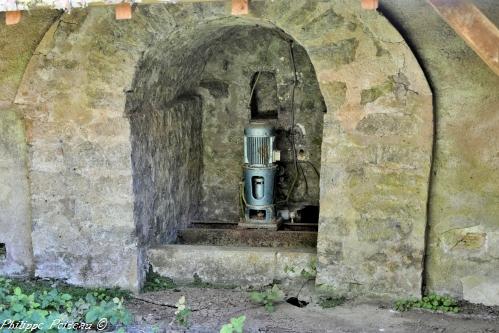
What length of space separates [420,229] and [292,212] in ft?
4.96

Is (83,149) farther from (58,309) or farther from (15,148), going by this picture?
(58,309)

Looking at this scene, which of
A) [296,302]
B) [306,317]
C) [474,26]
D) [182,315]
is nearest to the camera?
[474,26]

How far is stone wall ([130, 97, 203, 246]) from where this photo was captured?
4.96 m

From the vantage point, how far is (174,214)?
222 inches

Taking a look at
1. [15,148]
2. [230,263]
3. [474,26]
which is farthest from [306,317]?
[15,148]

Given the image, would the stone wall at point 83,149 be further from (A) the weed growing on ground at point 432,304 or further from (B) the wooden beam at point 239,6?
(A) the weed growing on ground at point 432,304

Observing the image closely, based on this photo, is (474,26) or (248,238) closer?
(474,26)

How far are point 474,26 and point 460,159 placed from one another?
166 cm

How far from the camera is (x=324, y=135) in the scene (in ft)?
15.0

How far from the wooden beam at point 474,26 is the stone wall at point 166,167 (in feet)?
8.43

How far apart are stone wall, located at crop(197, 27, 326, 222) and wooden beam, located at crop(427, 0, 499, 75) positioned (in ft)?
9.00

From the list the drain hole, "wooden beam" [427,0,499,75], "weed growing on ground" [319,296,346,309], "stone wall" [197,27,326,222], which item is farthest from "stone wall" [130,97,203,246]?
"wooden beam" [427,0,499,75]

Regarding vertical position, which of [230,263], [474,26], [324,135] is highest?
[474,26]

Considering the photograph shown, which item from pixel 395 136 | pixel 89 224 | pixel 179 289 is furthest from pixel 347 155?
pixel 89 224
